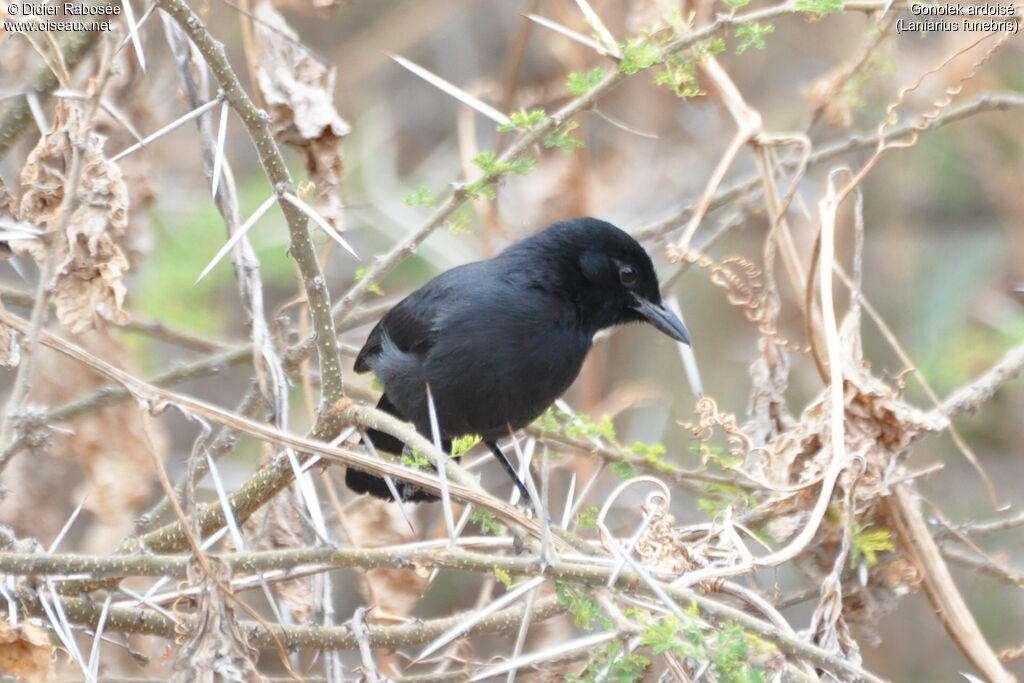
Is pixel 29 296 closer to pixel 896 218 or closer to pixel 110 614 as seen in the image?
pixel 110 614

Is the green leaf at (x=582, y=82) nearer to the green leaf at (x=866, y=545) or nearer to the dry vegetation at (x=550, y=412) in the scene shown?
the dry vegetation at (x=550, y=412)

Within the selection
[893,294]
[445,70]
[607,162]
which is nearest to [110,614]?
[607,162]

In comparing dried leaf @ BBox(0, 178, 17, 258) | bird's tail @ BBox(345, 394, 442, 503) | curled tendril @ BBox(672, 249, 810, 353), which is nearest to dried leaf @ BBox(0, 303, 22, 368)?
dried leaf @ BBox(0, 178, 17, 258)

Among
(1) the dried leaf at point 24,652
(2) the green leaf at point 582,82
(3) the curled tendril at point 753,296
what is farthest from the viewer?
(3) the curled tendril at point 753,296

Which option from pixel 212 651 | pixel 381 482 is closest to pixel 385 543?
pixel 381 482

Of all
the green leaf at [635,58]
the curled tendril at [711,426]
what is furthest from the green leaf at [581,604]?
the green leaf at [635,58]

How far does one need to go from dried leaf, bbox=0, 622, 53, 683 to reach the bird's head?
8.02 ft

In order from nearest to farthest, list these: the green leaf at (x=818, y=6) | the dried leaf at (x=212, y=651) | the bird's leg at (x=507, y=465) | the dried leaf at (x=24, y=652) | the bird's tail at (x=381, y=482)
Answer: the dried leaf at (x=212, y=651) < the dried leaf at (x=24, y=652) < the green leaf at (x=818, y=6) < the bird's tail at (x=381, y=482) < the bird's leg at (x=507, y=465)

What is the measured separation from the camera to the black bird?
4.13 metres

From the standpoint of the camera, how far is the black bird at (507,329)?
4129mm

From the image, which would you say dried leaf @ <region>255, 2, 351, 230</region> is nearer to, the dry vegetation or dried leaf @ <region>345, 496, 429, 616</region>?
the dry vegetation

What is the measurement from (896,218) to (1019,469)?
6.09ft

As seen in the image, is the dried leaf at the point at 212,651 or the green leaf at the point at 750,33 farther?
the green leaf at the point at 750,33

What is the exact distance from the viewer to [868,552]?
3.20m
